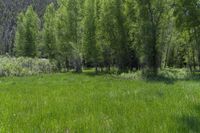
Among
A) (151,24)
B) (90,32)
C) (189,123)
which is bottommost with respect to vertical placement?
(189,123)

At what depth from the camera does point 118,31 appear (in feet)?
168

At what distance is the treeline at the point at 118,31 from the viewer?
127ft

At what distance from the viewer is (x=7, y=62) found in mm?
43344

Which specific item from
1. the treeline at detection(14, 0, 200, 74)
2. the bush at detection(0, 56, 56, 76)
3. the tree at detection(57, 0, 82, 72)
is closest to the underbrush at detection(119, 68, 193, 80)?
the treeline at detection(14, 0, 200, 74)

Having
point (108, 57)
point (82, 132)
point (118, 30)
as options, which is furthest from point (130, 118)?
point (108, 57)

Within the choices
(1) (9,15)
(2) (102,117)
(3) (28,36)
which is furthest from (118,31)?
(1) (9,15)

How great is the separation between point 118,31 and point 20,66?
49.5 ft

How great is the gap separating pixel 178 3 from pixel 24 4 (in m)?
131

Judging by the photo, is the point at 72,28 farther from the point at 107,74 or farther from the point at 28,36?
the point at 28,36

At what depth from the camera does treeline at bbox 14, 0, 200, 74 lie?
38688 millimetres

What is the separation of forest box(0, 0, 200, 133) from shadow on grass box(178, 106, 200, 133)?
0.07 ft

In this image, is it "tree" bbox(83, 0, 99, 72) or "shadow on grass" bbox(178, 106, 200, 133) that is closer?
"shadow on grass" bbox(178, 106, 200, 133)

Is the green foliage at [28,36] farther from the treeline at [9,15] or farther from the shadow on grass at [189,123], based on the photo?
the shadow on grass at [189,123]

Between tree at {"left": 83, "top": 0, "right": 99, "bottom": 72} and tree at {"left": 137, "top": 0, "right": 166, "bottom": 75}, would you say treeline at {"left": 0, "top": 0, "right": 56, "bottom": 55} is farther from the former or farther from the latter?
tree at {"left": 137, "top": 0, "right": 166, "bottom": 75}
